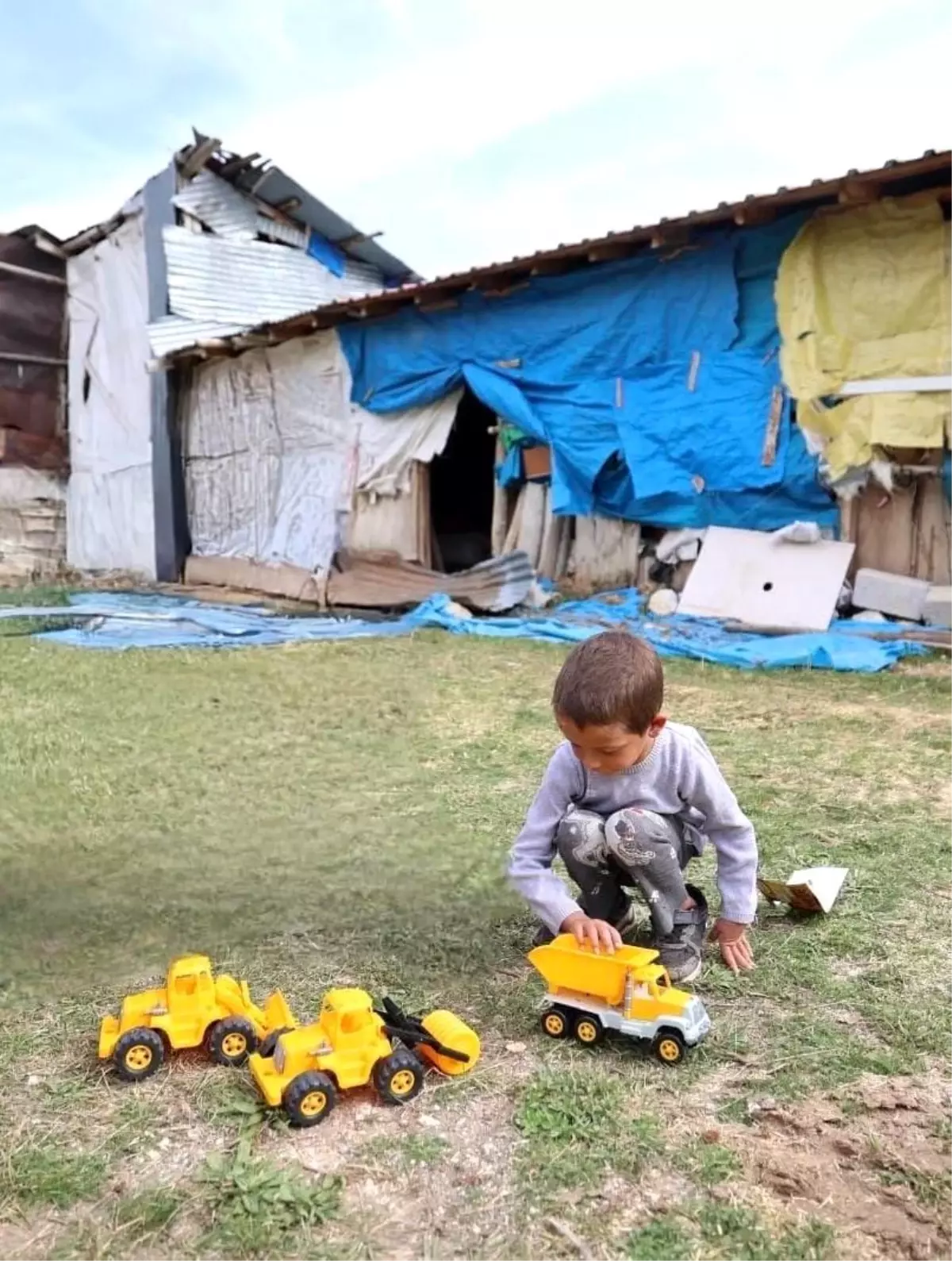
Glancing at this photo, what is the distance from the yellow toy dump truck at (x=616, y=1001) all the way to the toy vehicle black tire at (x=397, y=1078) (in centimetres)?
32

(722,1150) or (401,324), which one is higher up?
(401,324)

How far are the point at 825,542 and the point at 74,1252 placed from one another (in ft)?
24.2

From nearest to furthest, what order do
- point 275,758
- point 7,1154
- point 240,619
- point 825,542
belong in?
1. point 7,1154
2. point 275,758
3. point 825,542
4. point 240,619

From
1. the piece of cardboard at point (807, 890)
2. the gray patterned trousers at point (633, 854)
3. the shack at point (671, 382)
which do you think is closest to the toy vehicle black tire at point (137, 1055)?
the gray patterned trousers at point (633, 854)

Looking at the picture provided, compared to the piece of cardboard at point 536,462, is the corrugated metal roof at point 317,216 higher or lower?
higher

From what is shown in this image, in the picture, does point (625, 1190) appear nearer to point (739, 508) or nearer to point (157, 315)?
point (739, 508)

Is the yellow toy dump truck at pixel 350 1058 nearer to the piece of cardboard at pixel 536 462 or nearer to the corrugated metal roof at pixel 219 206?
the piece of cardboard at pixel 536 462

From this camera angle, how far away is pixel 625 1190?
1.51m

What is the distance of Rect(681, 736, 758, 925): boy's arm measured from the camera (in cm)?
215

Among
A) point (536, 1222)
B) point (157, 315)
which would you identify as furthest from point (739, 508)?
point (157, 315)

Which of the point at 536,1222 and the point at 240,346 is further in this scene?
the point at 240,346

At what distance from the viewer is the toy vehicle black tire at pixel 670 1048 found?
1865 millimetres

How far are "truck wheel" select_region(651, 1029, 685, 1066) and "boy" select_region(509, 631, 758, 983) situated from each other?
7.3 inches

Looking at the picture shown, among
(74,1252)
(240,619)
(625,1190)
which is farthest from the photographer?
(240,619)
